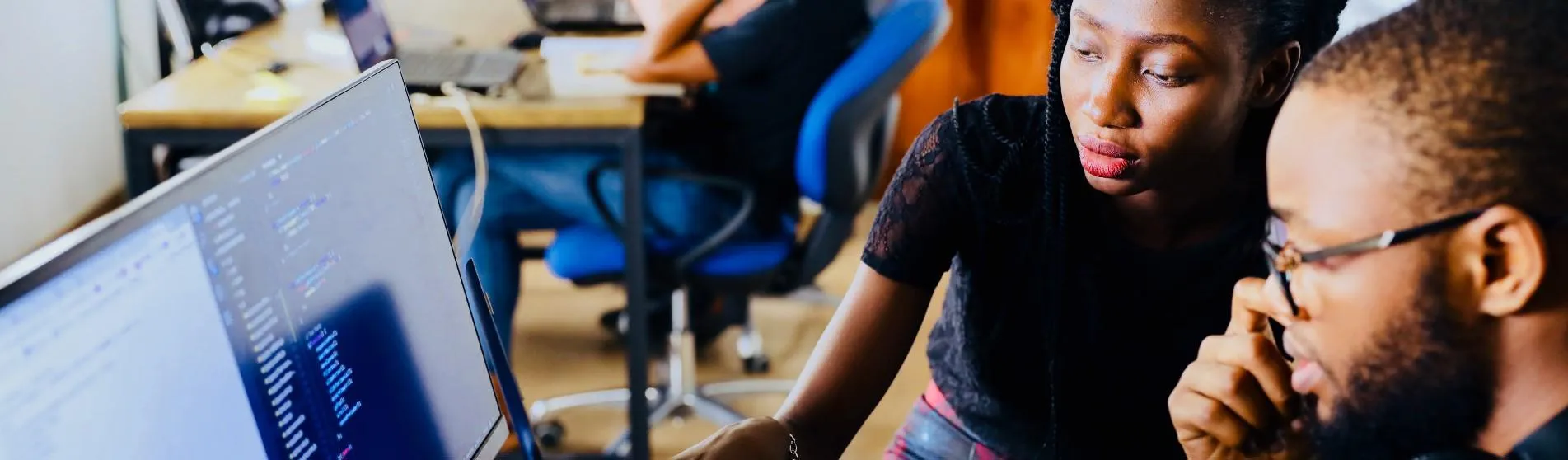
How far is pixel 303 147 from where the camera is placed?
66 cm

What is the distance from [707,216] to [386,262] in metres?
1.22

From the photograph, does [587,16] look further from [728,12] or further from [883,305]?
[883,305]

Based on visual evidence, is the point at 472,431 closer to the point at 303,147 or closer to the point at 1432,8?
the point at 303,147

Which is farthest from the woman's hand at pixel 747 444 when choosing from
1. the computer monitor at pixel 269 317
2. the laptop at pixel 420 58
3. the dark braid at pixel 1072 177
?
the laptop at pixel 420 58

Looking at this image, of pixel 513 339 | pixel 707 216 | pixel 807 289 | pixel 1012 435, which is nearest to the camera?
pixel 1012 435

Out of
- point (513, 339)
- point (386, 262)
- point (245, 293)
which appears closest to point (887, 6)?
point (513, 339)

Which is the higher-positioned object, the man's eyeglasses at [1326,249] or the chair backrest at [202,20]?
the chair backrest at [202,20]

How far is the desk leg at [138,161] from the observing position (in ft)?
5.96

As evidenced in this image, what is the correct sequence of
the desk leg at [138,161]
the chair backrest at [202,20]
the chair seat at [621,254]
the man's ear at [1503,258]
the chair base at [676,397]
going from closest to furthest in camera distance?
1. the man's ear at [1503,258]
2. the desk leg at [138,161]
3. the chair seat at [621,254]
4. the chair backrest at [202,20]
5. the chair base at [676,397]

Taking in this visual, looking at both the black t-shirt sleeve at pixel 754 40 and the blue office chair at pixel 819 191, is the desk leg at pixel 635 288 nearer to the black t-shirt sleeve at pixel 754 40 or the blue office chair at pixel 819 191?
the blue office chair at pixel 819 191

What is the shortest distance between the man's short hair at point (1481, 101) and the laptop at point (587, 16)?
1956 mm

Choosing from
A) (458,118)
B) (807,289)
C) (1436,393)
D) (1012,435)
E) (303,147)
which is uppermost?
(303,147)

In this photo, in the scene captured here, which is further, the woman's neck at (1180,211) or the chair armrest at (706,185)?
the chair armrest at (706,185)

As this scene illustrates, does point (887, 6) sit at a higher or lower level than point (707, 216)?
higher
